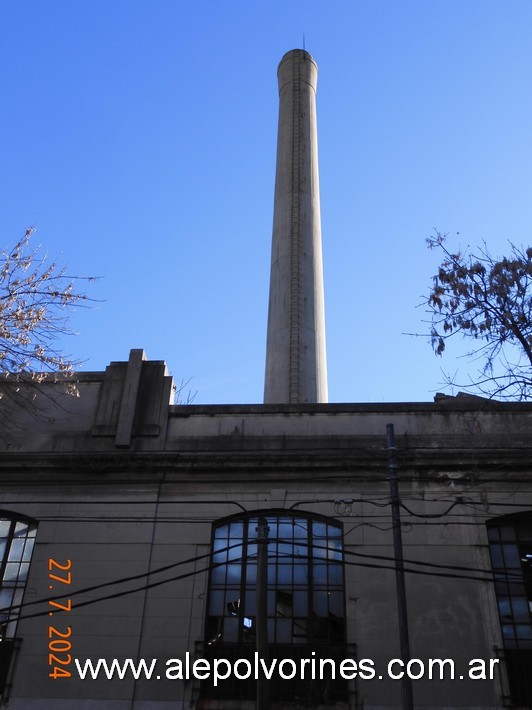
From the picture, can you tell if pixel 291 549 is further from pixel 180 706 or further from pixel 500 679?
pixel 500 679

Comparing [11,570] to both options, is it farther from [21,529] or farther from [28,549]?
[21,529]

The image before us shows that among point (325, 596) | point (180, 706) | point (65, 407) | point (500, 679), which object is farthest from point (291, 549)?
point (65, 407)

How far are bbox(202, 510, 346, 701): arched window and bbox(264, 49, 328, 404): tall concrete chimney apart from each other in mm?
11155

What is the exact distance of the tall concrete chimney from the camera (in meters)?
28.4

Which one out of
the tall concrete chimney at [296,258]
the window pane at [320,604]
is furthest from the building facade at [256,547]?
the tall concrete chimney at [296,258]

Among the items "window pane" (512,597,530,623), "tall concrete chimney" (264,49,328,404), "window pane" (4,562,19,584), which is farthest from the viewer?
"tall concrete chimney" (264,49,328,404)

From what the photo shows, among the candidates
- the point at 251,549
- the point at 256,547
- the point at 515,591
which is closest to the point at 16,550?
the point at 251,549

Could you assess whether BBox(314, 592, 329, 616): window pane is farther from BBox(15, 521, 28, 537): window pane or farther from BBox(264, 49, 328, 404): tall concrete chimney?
BBox(264, 49, 328, 404): tall concrete chimney

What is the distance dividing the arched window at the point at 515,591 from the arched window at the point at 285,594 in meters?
3.48

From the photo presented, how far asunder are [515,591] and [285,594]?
5132mm

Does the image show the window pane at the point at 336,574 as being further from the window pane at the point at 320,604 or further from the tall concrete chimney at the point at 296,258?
the tall concrete chimney at the point at 296,258

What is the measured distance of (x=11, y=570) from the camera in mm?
16547

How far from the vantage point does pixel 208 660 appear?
15.1 metres

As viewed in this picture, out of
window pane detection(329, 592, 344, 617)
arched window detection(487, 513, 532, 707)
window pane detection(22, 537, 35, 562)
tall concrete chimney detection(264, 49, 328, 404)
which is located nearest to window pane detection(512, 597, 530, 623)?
arched window detection(487, 513, 532, 707)
